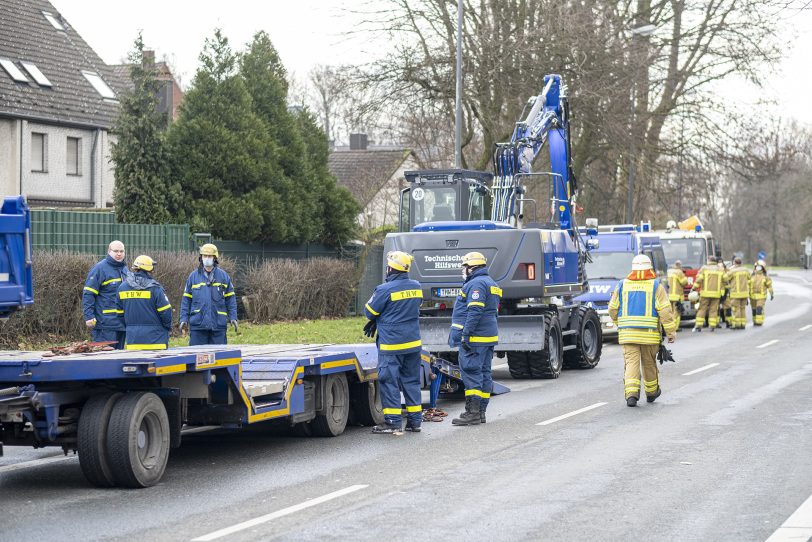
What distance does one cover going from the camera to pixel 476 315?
501 inches

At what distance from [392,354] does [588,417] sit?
2.66 m

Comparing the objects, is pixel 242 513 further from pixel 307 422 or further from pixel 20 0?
pixel 20 0

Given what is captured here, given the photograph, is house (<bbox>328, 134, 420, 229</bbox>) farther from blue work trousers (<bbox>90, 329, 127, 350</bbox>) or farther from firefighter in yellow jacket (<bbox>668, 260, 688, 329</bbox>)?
blue work trousers (<bbox>90, 329, 127, 350</bbox>)

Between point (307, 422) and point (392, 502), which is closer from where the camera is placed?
point (392, 502)

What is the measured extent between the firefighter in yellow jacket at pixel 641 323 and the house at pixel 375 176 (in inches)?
1334

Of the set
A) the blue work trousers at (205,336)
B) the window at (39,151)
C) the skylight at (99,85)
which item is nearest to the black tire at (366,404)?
the blue work trousers at (205,336)

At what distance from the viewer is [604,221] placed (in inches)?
1751

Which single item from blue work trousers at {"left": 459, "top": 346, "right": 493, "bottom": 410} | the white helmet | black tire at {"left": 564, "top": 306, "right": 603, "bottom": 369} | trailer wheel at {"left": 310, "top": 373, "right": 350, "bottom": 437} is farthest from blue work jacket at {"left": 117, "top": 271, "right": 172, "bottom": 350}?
black tire at {"left": 564, "top": 306, "right": 603, "bottom": 369}

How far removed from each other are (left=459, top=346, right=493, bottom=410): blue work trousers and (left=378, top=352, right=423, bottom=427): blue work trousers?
0.80 m

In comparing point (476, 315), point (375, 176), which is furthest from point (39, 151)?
point (476, 315)

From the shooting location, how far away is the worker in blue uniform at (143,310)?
13219 mm

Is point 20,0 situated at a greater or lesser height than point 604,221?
greater

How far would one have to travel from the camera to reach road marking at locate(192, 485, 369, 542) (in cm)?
730

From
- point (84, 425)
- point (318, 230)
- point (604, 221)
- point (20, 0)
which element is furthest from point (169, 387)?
point (604, 221)
